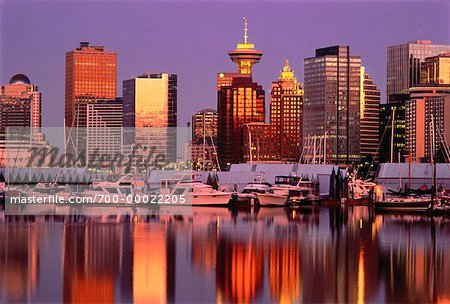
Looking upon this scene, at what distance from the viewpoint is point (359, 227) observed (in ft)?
183

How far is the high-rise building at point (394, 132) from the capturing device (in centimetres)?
17112

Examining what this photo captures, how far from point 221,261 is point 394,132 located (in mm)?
139733

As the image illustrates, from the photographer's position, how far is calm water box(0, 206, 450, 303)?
3062cm

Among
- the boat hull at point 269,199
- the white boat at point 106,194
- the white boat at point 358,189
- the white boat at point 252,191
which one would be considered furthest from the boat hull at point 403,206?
the white boat at point 358,189

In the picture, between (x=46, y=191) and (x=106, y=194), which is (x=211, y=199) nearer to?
(x=106, y=194)

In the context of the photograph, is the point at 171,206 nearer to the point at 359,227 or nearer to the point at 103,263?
the point at 359,227

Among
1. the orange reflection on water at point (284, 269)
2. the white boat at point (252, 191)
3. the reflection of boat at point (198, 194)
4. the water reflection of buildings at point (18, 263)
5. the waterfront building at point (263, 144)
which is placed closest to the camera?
the water reflection of buildings at point (18, 263)

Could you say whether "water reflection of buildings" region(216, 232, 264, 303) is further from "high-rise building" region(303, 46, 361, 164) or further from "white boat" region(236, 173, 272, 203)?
"high-rise building" region(303, 46, 361, 164)

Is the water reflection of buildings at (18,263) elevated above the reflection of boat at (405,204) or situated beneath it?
situated beneath

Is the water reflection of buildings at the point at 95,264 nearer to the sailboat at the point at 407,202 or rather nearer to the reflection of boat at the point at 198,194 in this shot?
the sailboat at the point at 407,202

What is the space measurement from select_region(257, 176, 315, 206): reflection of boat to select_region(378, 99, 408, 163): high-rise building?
8297cm

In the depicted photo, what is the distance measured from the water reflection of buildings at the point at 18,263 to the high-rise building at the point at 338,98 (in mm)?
136782

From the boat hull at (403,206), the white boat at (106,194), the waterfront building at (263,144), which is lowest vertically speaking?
the boat hull at (403,206)

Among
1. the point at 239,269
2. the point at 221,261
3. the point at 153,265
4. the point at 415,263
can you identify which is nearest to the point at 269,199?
the point at 415,263
